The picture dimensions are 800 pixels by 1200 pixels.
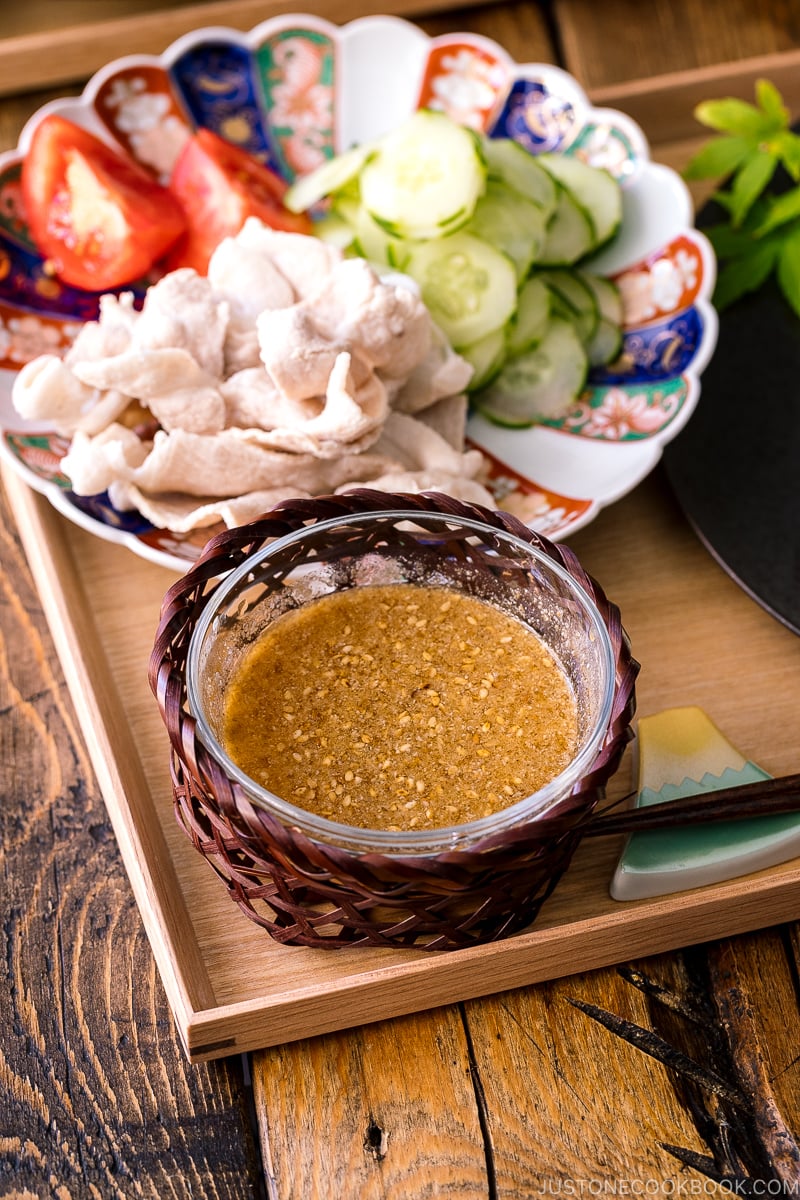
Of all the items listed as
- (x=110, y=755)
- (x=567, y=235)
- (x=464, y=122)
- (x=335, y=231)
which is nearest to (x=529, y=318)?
(x=567, y=235)

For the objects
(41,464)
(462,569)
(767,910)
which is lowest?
(767,910)

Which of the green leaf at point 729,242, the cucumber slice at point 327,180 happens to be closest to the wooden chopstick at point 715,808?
the green leaf at point 729,242

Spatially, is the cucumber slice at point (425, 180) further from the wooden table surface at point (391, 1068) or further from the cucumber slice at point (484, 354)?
the wooden table surface at point (391, 1068)

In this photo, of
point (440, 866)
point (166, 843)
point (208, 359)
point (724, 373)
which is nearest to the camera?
point (440, 866)

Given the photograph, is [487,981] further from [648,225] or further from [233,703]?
[648,225]

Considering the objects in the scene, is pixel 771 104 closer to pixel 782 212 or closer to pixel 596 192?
pixel 782 212

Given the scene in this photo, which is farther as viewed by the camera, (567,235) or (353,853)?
(567,235)

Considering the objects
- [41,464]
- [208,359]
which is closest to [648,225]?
[208,359]
